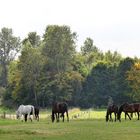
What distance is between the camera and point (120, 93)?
111 meters

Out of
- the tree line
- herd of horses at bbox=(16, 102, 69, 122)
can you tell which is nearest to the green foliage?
the tree line

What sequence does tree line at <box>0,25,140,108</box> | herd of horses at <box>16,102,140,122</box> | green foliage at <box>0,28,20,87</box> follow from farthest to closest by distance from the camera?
green foliage at <box>0,28,20,87</box> < tree line at <box>0,25,140,108</box> < herd of horses at <box>16,102,140,122</box>

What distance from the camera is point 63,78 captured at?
352 feet

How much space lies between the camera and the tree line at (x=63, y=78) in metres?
108

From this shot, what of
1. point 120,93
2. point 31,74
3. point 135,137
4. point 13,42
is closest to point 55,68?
point 31,74

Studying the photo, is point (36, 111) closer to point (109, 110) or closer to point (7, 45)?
point (109, 110)

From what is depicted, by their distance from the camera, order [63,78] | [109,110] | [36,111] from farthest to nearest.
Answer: [63,78]
[36,111]
[109,110]

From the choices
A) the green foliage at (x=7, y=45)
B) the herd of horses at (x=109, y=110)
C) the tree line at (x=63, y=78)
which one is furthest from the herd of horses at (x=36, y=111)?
the green foliage at (x=7, y=45)

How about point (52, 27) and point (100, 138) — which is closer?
point (100, 138)

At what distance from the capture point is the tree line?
353 ft

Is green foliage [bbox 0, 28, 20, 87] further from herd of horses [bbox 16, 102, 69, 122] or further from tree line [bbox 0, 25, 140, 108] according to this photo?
herd of horses [bbox 16, 102, 69, 122]

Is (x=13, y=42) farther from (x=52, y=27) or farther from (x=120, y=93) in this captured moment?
(x=120, y=93)

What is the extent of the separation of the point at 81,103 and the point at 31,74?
1405 cm

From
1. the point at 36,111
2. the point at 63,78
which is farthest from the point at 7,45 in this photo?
the point at 36,111
